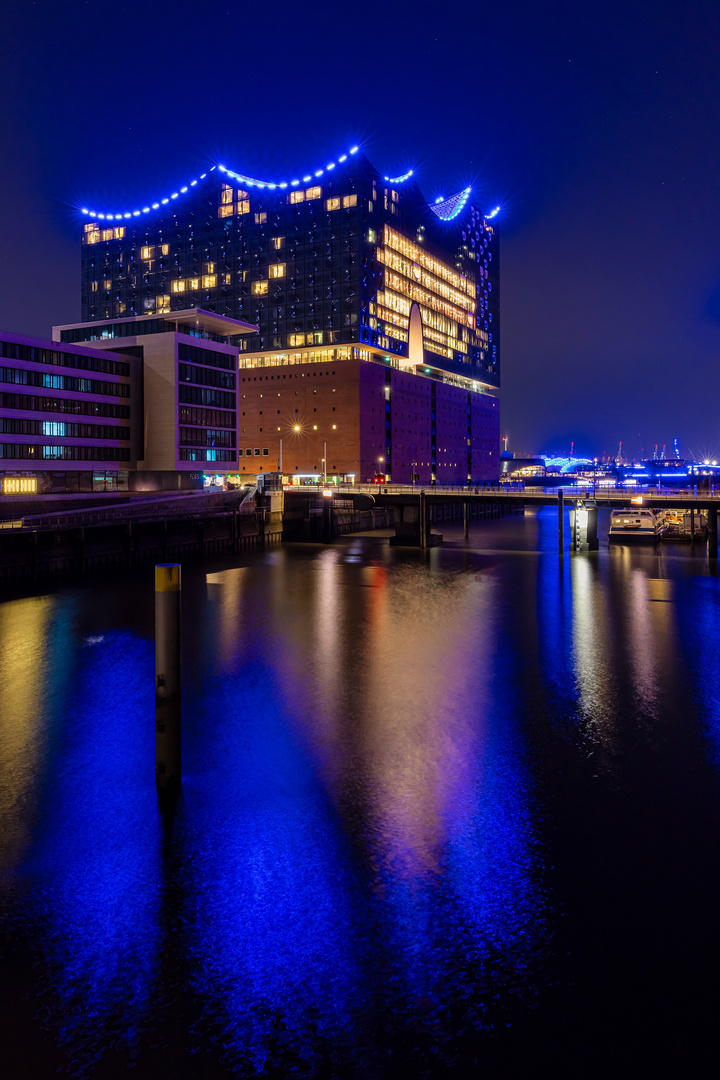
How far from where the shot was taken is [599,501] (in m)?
62.2

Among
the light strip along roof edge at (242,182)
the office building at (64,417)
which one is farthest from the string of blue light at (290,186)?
the office building at (64,417)

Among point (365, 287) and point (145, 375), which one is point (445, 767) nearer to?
point (145, 375)

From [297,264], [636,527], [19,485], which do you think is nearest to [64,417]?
[19,485]

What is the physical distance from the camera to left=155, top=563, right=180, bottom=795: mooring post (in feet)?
38.5

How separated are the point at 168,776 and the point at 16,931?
4502 millimetres

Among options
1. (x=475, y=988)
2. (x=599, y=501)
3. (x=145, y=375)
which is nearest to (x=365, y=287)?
(x=145, y=375)

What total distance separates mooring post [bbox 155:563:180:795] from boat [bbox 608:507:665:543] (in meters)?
61.6

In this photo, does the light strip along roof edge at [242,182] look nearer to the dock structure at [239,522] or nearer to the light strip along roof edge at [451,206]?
the light strip along roof edge at [451,206]

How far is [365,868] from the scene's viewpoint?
10656 mm

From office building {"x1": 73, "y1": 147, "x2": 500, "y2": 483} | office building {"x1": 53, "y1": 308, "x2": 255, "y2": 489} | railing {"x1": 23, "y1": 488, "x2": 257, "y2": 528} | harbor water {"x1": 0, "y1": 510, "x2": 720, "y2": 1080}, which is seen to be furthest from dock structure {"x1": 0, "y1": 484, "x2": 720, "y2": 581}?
harbor water {"x1": 0, "y1": 510, "x2": 720, "y2": 1080}

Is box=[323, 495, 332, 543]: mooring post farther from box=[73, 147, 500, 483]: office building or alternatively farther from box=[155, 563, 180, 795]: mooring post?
box=[155, 563, 180, 795]: mooring post

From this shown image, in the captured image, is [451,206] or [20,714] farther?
[451,206]

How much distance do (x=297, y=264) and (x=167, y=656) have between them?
344 feet

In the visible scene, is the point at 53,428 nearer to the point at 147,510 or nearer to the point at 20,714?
the point at 147,510
